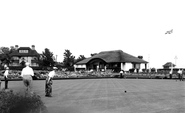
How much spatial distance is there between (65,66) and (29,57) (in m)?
14.5

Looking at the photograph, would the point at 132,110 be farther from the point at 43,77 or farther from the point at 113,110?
the point at 43,77

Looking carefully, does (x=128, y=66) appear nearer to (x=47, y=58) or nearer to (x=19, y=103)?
(x=47, y=58)

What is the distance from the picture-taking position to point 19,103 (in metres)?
5.89

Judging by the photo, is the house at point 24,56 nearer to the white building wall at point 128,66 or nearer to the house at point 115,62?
the house at point 115,62

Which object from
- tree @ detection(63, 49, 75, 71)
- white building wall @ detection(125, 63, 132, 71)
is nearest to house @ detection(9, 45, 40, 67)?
tree @ detection(63, 49, 75, 71)

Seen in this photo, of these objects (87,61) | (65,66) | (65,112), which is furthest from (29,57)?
(65,112)

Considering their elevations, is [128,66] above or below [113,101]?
above

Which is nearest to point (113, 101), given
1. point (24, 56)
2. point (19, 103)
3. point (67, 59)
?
point (19, 103)

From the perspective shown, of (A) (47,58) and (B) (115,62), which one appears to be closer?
(A) (47,58)

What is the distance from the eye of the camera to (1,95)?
20.7 ft

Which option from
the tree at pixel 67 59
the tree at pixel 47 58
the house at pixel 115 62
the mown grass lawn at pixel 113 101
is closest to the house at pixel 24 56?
the tree at pixel 67 59

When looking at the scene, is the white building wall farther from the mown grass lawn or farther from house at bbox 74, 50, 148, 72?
the mown grass lawn

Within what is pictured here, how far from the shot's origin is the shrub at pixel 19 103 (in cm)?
578

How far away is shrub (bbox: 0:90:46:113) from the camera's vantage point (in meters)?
5.78
